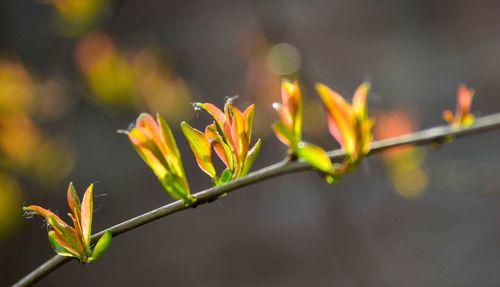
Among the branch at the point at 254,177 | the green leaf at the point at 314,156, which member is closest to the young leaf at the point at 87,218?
the branch at the point at 254,177

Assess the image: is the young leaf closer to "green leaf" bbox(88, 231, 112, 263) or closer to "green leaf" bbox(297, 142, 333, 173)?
"green leaf" bbox(88, 231, 112, 263)

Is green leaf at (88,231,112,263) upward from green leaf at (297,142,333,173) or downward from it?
upward

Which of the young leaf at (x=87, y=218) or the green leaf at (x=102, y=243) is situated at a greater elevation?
the young leaf at (x=87, y=218)

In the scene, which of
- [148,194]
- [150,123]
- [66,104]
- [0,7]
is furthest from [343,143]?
[0,7]

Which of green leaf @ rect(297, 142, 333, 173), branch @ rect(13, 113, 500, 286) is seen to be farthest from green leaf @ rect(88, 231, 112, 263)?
green leaf @ rect(297, 142, 333, 173)

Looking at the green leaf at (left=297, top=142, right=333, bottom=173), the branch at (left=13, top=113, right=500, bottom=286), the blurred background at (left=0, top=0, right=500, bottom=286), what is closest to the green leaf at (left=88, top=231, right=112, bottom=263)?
the branch at (left=13, top=113, right=500, bottom=286)

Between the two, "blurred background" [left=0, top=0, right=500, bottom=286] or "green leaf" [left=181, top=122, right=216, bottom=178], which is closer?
"green leaf" [left=181, top=122, right=216, bottom=178]

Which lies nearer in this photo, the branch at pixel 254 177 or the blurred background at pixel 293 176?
the branch at pixel 254 177

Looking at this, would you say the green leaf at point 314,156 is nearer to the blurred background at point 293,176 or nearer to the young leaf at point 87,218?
the young leaf at point 87,218
